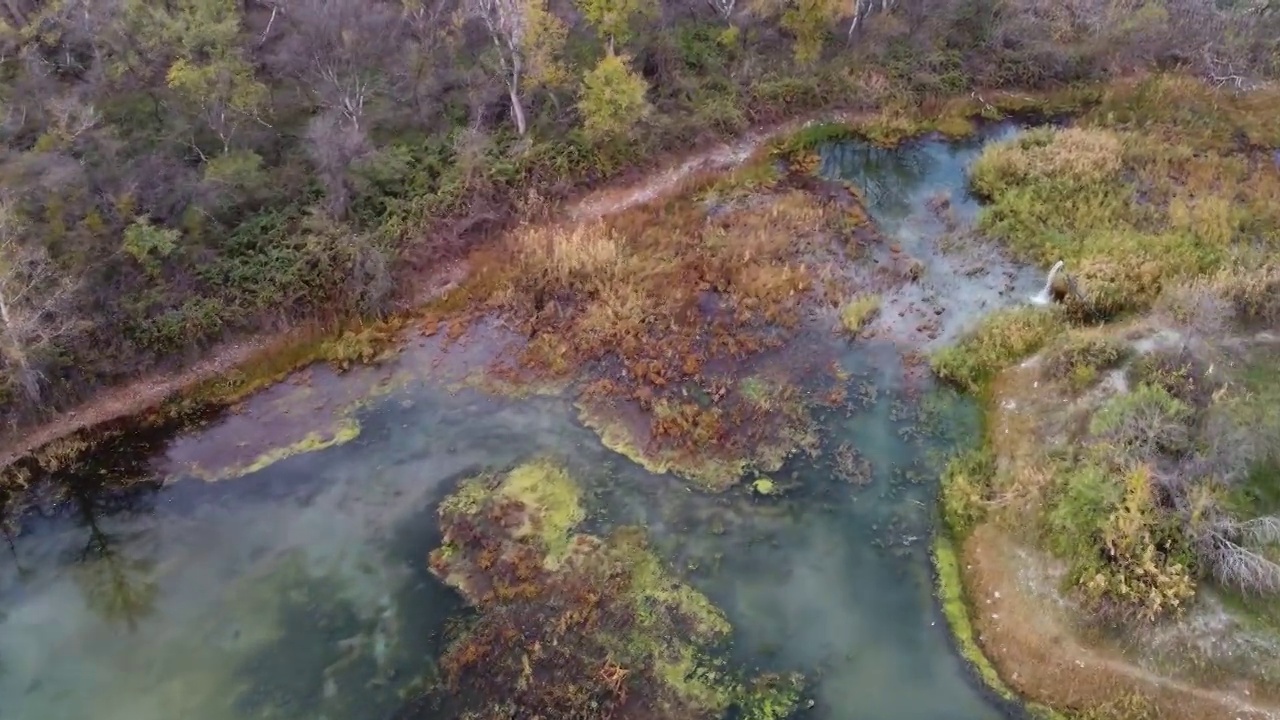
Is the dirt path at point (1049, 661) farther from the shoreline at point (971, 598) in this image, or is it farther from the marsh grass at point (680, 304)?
the marsh grass at point (680, 304)

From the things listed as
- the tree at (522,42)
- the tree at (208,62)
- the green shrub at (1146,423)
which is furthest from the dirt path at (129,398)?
the green shrub at (1146,423)

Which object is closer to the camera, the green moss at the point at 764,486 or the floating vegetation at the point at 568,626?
the floating vegetation at the point at 568,626

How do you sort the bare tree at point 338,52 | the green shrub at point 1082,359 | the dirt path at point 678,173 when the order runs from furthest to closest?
1. the dirt path at point 678,173
2. the bare tree at point 338,52
3. the green shrub at point 1082,359

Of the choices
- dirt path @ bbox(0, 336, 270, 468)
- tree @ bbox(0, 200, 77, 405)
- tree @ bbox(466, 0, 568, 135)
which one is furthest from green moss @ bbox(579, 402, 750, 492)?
tree @ bbox(0, 200, 77, 405)

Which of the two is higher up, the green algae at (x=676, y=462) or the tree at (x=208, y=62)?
the tree at (x=208, y=62)

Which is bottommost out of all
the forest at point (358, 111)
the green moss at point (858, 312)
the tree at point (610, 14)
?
the green moss at point (858, 312)

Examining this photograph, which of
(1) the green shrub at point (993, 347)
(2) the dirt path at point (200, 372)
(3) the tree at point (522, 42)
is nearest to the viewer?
(2) the dirt path at point (200, 372)

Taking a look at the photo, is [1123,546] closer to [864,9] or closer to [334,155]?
[334,155]
